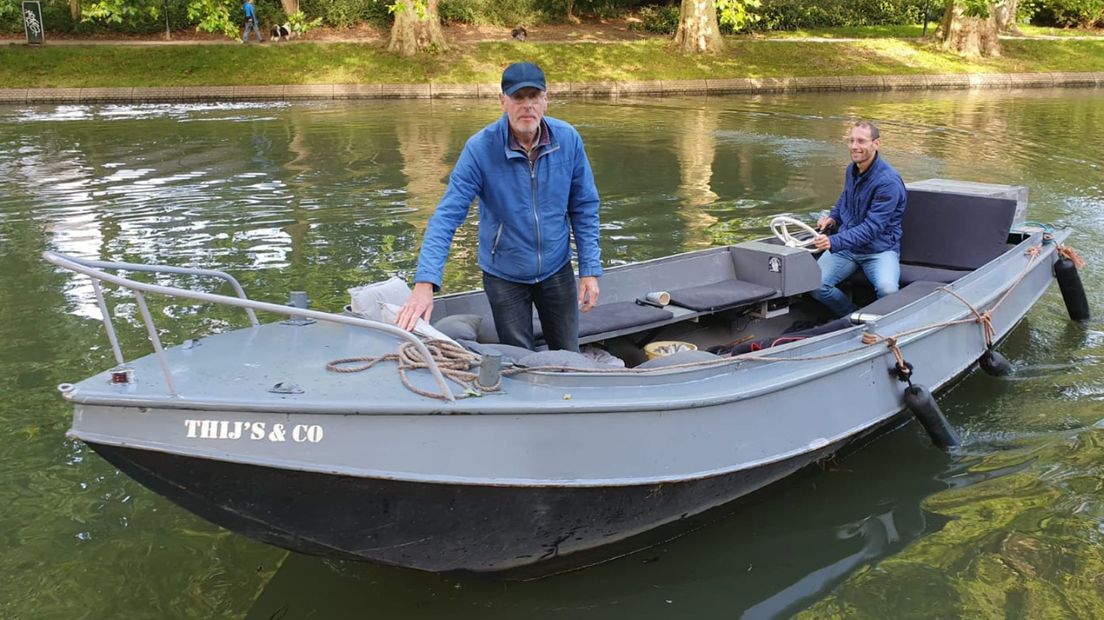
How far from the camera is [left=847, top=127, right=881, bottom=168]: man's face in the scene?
6.45m

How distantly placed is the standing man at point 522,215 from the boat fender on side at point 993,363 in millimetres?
3074

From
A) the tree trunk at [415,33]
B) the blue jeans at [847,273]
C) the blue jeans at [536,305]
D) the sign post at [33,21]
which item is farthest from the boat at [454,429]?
the sign post at [33,21]

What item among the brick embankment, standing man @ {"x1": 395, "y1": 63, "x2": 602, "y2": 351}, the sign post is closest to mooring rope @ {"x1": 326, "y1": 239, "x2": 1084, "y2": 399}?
standing man @ {"x1": 395, "y1": 63, "x2": 602, "y2": 351}

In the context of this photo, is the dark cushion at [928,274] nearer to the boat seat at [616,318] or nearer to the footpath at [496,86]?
the boat seat at [616,318]

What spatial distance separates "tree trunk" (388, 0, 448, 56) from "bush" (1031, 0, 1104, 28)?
21587mm

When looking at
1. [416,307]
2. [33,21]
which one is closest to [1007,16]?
[33,21]

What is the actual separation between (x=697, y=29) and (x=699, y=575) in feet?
82.0

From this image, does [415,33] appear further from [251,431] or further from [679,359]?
[251,431]

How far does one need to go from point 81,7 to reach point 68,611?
27.5m

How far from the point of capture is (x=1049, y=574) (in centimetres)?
450

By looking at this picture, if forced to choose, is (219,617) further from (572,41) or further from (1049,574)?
(572,41)

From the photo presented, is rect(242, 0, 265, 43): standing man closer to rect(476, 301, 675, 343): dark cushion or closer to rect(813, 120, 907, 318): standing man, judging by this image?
rect(813, 120, 907, 318): standing man

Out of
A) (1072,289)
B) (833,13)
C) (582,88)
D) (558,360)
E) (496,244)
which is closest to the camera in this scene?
(558,360)

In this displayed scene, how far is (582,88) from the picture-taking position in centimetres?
2466
